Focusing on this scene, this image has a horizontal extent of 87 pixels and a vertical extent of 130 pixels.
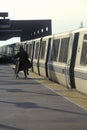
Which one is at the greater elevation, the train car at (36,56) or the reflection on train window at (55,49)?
the reflection on train window at (55,49)

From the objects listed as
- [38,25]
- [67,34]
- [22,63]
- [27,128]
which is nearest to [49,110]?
[27,128]

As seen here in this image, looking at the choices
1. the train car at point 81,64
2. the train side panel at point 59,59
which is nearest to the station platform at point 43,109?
the train car at point 81,64

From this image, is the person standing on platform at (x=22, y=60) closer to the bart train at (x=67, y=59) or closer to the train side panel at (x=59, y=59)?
the bart train at (x=67, y=59)

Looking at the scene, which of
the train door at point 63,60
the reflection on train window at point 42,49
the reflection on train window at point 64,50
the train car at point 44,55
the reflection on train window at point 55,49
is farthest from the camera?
the reflection on train window at point 42,49

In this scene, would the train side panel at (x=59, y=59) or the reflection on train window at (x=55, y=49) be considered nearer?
the train side panel at (x=59, y=59)

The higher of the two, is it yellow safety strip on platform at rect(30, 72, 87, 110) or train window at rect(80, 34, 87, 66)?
train window at rect(80, 34, 87, 66)

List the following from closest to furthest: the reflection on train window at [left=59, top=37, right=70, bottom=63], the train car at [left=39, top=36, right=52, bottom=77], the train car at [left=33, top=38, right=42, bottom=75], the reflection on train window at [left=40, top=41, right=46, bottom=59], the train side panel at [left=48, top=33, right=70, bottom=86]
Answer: the train side panel at [left=48, top=33, right=70, bottom=86] → the reflection on train window at [left=59, top=37, right=70, bottom=63] → the train car at [left=39, top=36, right=52, bottom=77] → the reflection on train window at [left=40, top=41, right=46, bottom=59] → the train car at [left=33, top=38, right=42, bottom=75]

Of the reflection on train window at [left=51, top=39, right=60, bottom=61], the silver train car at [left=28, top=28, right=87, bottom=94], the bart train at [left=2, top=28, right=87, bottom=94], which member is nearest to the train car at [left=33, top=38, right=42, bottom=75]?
the bart train at [left=2, top=28, right=87, bottom=94]

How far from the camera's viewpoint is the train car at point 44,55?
3034cm

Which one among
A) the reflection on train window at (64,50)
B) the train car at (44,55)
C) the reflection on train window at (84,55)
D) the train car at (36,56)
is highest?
the reflection on train window at (84,55)

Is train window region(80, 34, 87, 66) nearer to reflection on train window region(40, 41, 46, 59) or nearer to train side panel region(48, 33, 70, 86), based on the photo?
train side panel region(48, 33, 70, 86)

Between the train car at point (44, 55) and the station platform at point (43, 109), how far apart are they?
27.1ft

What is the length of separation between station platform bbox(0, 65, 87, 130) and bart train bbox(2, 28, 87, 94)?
540 millimetres

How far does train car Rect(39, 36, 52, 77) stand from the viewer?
30.3 m
